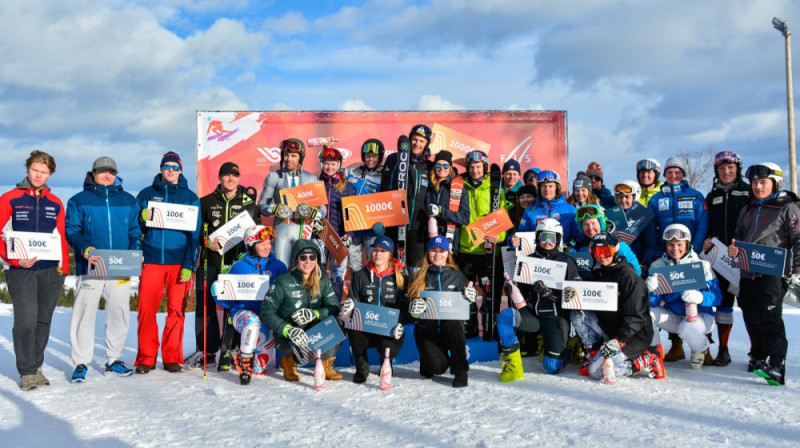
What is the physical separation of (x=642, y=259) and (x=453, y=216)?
2387 mm

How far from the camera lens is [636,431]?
12.7ft

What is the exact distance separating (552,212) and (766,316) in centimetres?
229

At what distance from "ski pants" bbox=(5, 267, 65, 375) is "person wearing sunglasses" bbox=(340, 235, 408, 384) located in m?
2.72

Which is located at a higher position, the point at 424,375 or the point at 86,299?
the point at 86,299

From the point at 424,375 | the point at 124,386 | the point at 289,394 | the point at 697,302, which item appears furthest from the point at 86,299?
the point at 697,302

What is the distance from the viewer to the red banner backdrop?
388 inches

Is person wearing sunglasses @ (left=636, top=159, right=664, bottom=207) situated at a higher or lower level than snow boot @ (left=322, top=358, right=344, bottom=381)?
higher

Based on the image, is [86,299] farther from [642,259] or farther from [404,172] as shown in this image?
[642,259]

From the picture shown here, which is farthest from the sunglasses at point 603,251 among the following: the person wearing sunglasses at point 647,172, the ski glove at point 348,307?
the ski glove at point 348,307

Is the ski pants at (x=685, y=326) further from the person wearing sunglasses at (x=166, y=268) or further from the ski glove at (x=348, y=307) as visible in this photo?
the person wearing sunglasses at (x=166, y=268)

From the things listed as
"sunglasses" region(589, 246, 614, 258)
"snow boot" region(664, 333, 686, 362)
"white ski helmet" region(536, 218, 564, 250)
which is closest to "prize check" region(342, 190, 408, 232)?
"white ski helmet" region(536, 218, 564, 250)

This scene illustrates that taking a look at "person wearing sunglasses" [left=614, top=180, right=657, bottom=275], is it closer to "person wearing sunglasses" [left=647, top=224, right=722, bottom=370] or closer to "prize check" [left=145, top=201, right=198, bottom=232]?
"person wearing sunglasses" [left=647, top=224, right=722, bottom=370]

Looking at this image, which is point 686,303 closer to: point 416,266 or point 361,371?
point 416,266

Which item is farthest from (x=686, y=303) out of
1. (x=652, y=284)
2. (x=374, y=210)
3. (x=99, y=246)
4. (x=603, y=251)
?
(x=99, y=246)
